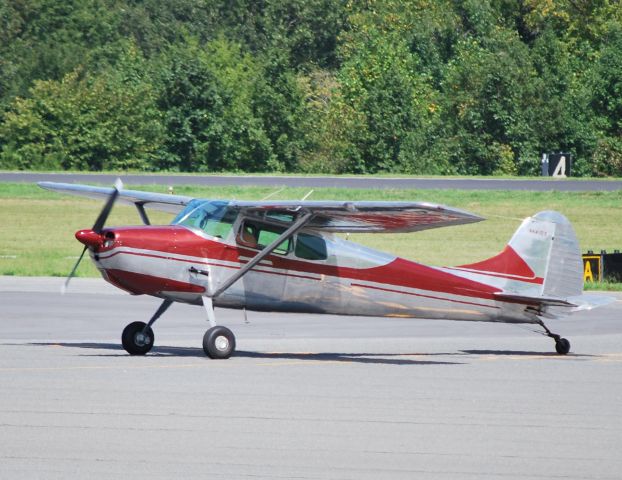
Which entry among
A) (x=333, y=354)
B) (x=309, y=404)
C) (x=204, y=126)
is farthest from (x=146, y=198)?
(x=204, y=126)

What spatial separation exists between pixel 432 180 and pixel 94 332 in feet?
109

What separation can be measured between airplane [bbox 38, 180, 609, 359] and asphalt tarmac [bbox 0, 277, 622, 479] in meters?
0.65

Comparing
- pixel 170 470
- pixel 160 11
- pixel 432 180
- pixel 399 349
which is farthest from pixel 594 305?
pixel 160 11

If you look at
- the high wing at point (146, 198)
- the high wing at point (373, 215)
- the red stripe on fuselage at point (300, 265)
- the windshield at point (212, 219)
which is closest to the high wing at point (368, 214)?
the high wing at point (373, 215)

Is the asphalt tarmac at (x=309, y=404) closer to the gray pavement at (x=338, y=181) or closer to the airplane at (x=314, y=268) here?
the airplane at (x=314, y=268)

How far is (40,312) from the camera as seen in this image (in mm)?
20469

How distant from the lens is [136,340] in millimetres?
15258

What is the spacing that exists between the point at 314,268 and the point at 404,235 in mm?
25479

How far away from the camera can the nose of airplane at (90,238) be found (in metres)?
14.2

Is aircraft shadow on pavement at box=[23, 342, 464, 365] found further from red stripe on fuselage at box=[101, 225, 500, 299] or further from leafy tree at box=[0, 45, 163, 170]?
leafy tree at box=[0, 45, 163, 170]

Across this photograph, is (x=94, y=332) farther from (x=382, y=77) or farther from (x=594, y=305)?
(x=382, y=77)

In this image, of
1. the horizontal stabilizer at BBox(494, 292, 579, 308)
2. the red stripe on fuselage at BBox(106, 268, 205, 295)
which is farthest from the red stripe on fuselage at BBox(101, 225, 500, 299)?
the red stripe on fuselage at BBox(106, 268, 205, 295)

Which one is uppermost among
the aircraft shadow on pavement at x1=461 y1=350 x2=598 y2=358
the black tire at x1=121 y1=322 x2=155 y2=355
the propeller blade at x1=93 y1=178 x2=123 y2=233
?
the propeller blade at x1=93 y1=178 x2=123 y2=233

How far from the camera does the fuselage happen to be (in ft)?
47.8
